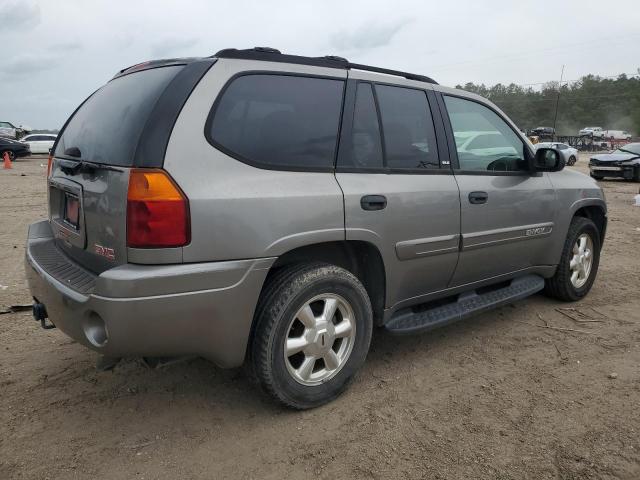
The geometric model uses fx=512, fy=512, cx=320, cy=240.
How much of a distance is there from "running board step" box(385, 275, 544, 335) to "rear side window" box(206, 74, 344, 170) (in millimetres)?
1104

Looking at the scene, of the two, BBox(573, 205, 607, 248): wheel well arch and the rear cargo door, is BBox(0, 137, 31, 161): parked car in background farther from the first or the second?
BBox(573, 205, 607, 248): wheel well arch

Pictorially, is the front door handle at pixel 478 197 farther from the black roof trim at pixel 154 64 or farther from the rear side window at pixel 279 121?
the black roof trim at pixel 154 64

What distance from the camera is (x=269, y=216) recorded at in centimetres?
240

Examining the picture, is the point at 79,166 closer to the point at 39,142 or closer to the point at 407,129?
the point at 407,129

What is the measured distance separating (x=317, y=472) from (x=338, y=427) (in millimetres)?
367

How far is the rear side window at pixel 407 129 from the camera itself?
3052 millimetres

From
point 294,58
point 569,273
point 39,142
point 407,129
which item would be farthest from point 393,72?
point 39,142

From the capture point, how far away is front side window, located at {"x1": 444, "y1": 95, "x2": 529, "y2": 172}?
3.51m

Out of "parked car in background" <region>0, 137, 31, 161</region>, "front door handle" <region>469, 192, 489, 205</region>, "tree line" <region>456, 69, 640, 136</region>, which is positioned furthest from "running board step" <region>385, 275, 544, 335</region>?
"tree line" <region>456, 69, 640, 136</region>

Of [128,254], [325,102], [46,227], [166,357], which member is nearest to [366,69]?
[325,102]

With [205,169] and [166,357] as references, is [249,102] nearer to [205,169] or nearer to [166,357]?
[205,169]

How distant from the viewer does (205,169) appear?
7.45ft

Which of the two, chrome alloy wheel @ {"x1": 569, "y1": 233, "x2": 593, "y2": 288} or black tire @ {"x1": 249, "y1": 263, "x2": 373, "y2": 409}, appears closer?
black tire @ {"x1": 249, "y1": 263, "x2": 373, "y2": 409}

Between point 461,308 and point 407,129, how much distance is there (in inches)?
49.5
